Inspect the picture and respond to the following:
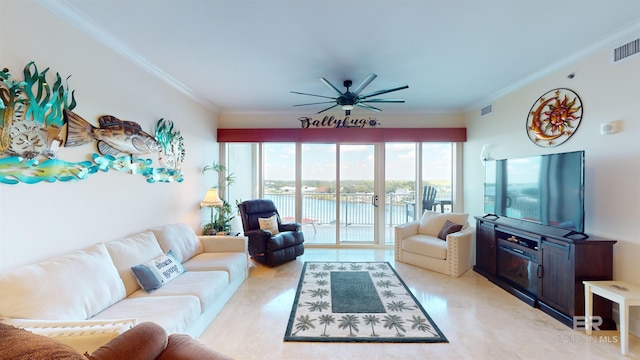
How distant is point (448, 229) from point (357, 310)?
7.02ft

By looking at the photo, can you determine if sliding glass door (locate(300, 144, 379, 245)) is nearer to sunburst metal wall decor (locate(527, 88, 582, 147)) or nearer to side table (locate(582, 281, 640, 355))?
sunburst metal wall decor (locate(527, 88, 582, 147))

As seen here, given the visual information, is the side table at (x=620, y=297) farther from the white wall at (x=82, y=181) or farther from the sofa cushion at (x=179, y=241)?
the white wall at (x=82, y=181)

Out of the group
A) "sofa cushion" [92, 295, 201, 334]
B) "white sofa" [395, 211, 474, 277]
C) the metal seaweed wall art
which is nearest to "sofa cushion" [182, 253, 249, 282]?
"sofa cushion" [92, 295, 201, 334]

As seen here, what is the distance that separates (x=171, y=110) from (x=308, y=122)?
2389 mm

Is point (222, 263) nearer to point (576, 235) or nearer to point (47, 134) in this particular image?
point (47, 134)

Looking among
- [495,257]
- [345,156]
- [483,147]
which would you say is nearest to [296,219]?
[345,156]

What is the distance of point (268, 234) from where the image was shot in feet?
12.6

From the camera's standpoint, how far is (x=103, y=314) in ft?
5.86

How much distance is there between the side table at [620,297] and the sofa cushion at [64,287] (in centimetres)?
399

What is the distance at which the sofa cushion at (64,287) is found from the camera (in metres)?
1.45

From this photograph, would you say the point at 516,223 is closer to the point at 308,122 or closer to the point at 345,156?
the point at 345,156

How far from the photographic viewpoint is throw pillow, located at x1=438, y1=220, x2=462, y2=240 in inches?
151

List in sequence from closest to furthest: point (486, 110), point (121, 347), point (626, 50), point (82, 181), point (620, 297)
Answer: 1. point (121, 347)
2. point (620, 297)
3. point (82, 181)
4. point (626, 50)
5. point (486, 110)

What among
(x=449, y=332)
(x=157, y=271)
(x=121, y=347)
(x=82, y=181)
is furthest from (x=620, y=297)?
(x=82, y=181)
